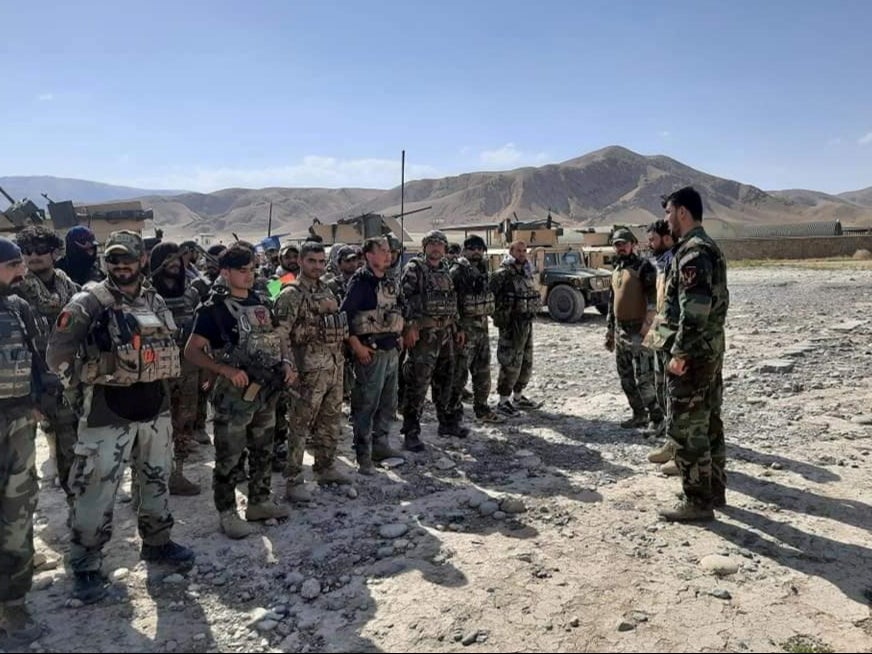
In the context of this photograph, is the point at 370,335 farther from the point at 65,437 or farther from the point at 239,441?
the point at 65,437

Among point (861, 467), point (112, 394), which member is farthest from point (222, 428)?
point (861, 467)

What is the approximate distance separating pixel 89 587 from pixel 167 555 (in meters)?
0.43

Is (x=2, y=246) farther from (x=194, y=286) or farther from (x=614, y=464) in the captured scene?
(x=614, y=464)

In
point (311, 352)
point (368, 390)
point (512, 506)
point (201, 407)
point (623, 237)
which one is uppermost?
point (623, 237)

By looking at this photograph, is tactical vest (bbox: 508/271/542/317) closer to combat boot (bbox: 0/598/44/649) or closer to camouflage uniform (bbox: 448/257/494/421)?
camouflage uniform (bbox: 448/257/494/421)

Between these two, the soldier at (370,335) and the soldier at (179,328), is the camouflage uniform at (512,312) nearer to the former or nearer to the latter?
the soldier at (370,335)

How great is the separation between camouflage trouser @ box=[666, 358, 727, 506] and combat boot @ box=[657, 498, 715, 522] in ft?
0.12

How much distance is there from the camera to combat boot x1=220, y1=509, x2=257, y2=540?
12.6ft

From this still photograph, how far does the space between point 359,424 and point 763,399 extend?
433cm

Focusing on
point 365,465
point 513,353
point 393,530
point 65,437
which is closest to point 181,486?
point 65,437

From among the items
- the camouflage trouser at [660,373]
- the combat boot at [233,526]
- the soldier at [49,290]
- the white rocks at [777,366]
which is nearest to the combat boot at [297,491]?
the combat boot at [233,526]

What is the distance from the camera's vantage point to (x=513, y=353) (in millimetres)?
6586

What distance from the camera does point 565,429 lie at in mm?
6156

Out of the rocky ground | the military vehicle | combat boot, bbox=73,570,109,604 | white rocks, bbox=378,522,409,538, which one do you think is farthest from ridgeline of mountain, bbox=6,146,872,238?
combat boot, bbox=73,570,109,604
